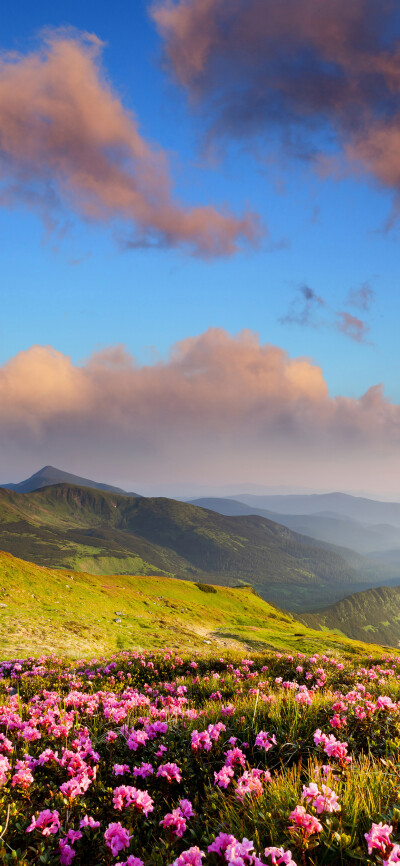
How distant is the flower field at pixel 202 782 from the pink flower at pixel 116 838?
11 millimetres

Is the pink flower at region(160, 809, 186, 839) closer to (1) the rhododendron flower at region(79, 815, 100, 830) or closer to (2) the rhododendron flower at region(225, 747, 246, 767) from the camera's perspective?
(1) the rhododendron flower at region(79, 815, 100, 830)

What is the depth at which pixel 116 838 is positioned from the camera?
3.38m

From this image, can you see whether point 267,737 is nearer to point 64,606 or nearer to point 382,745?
point 382,745

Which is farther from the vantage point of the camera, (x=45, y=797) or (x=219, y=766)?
(x=219, y=766)

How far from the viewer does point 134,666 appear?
41.0ft

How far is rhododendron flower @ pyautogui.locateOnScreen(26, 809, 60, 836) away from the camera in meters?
3.71

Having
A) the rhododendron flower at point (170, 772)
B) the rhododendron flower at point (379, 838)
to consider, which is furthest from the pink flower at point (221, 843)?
the rhododendron flower at point (170, 772)

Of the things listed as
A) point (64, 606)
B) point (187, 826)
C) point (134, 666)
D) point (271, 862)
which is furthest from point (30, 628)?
point (271, 862)

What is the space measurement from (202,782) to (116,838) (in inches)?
72.0

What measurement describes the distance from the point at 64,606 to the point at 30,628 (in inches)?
475

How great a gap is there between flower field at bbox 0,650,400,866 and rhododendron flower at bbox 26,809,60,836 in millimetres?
16

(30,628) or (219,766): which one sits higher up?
(219,766)

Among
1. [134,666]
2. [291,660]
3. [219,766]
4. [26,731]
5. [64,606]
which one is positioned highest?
[219,766]

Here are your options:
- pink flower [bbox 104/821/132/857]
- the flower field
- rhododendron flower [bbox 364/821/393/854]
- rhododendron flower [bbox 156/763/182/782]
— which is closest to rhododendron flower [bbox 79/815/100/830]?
the flower field
